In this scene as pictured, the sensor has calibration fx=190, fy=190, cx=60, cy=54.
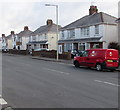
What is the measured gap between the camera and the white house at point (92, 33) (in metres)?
31.7

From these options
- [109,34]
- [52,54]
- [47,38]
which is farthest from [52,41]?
[109,34]

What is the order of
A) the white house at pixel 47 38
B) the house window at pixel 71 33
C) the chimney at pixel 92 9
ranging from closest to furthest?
1. the chimney at pixel 92 9
2. the house window at pixel 71 33
3. the white house at pixel 47 38

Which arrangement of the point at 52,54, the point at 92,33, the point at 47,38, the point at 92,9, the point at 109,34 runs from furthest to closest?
the point at 47,38, the point at 92,9, the point at 92,33, the point at 52,54, the point at 109,34

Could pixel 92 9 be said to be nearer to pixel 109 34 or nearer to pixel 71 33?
pixel 71 33

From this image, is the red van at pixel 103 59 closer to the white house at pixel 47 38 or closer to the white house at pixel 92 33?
the white house at pixel 92 33

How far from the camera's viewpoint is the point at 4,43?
90.2m

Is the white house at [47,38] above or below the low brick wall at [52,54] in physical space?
above

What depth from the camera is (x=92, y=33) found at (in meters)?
34.0

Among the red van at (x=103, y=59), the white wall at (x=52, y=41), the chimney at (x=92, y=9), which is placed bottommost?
the red van at (x=103, y=59)

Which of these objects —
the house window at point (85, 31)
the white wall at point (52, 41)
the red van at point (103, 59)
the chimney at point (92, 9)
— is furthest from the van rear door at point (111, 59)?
the white wall at point (52, 41)

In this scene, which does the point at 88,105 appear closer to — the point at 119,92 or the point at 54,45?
the point at 119,92

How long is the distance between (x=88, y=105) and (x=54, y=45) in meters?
46.5

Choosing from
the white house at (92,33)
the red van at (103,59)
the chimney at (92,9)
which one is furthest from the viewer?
the chimney at (92,9)

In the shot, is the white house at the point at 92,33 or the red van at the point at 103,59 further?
the white house at the point at 92,33
